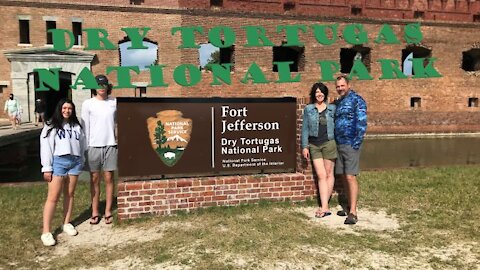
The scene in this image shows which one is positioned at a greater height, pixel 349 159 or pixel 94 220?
pixel 349 159

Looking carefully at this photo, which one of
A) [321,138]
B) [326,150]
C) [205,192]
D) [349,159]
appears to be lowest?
[205,192]

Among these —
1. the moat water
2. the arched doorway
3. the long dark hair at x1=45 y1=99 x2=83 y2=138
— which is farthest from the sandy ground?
the arched doorway

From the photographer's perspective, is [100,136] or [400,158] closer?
[100,136]

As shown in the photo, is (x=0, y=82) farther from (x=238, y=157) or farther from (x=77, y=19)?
(x=238, y=157)

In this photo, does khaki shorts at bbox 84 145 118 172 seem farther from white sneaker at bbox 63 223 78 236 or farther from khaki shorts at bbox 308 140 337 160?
khaki shorts at bbox 308 140 337 160

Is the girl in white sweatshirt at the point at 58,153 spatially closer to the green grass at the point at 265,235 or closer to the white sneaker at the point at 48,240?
the white sneaker at the point at 48,240

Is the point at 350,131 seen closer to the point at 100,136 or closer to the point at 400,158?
the point at 100,136

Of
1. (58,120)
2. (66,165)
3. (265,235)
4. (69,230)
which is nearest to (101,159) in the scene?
(66,165)

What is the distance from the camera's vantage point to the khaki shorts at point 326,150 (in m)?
4.62

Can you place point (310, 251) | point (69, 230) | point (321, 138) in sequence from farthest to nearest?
point (321, 138)
point (69, 230)
point (310, 251)

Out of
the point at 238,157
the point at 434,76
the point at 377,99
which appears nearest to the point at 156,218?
the point at 238,157

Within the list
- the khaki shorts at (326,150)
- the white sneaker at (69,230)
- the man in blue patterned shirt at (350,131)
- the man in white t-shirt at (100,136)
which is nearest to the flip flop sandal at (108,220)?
the man in white t-shirt at (100,136)

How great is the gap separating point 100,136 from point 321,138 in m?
2.61

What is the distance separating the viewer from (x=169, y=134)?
4762mm
